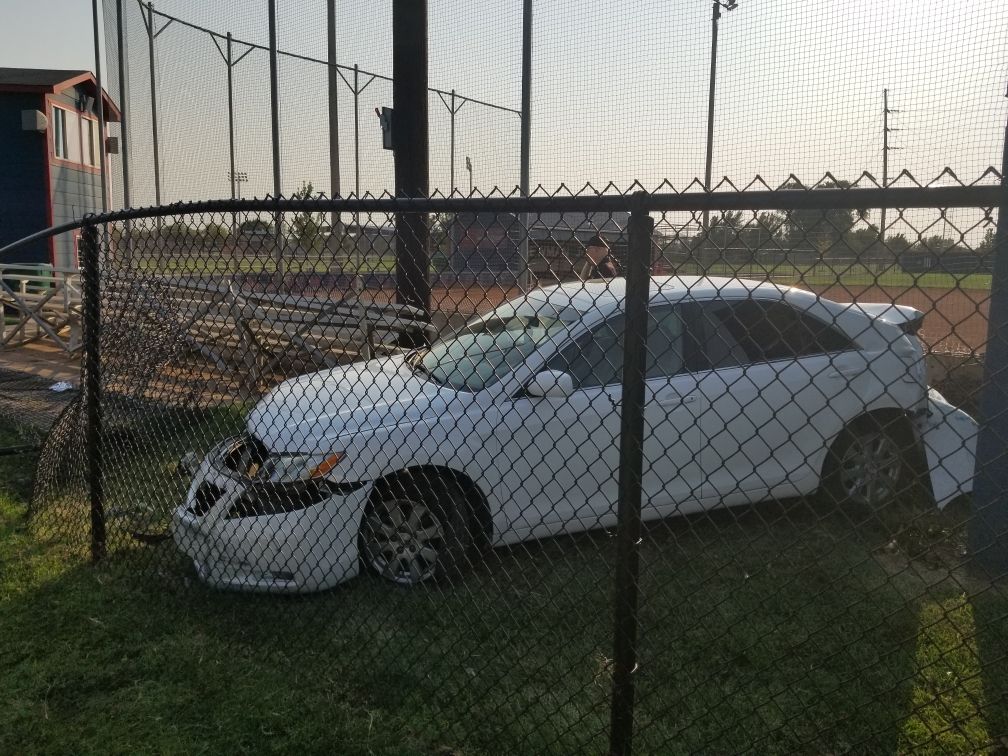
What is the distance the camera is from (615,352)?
14.5 feet

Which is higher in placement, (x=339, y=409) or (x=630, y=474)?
(x=630, y=474)

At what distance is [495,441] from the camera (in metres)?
4.12

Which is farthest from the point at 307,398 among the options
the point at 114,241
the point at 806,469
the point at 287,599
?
the point at 806,469

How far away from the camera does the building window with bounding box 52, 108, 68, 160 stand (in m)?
20.4

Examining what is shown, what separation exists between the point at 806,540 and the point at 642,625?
1.29 meters

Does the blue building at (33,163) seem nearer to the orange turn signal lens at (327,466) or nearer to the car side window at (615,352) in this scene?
the orange turn signal lens at (327,466)

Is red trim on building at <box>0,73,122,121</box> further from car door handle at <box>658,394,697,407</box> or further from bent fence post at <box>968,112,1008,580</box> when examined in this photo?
bent fence post at <box>968,112,1008,580</box>

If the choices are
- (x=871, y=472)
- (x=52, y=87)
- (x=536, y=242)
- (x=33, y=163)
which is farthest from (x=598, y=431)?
(x=52, y=87)

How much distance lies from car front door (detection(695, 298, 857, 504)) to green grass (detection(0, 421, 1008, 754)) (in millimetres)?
393

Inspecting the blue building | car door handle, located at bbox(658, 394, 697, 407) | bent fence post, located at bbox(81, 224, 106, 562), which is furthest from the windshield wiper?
the blue building

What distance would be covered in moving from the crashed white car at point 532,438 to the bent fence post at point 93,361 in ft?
1.71

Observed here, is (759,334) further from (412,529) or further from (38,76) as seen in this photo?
(38,76)

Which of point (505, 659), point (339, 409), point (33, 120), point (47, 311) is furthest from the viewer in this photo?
point (33, 120)

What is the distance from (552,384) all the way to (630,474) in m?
1.40
